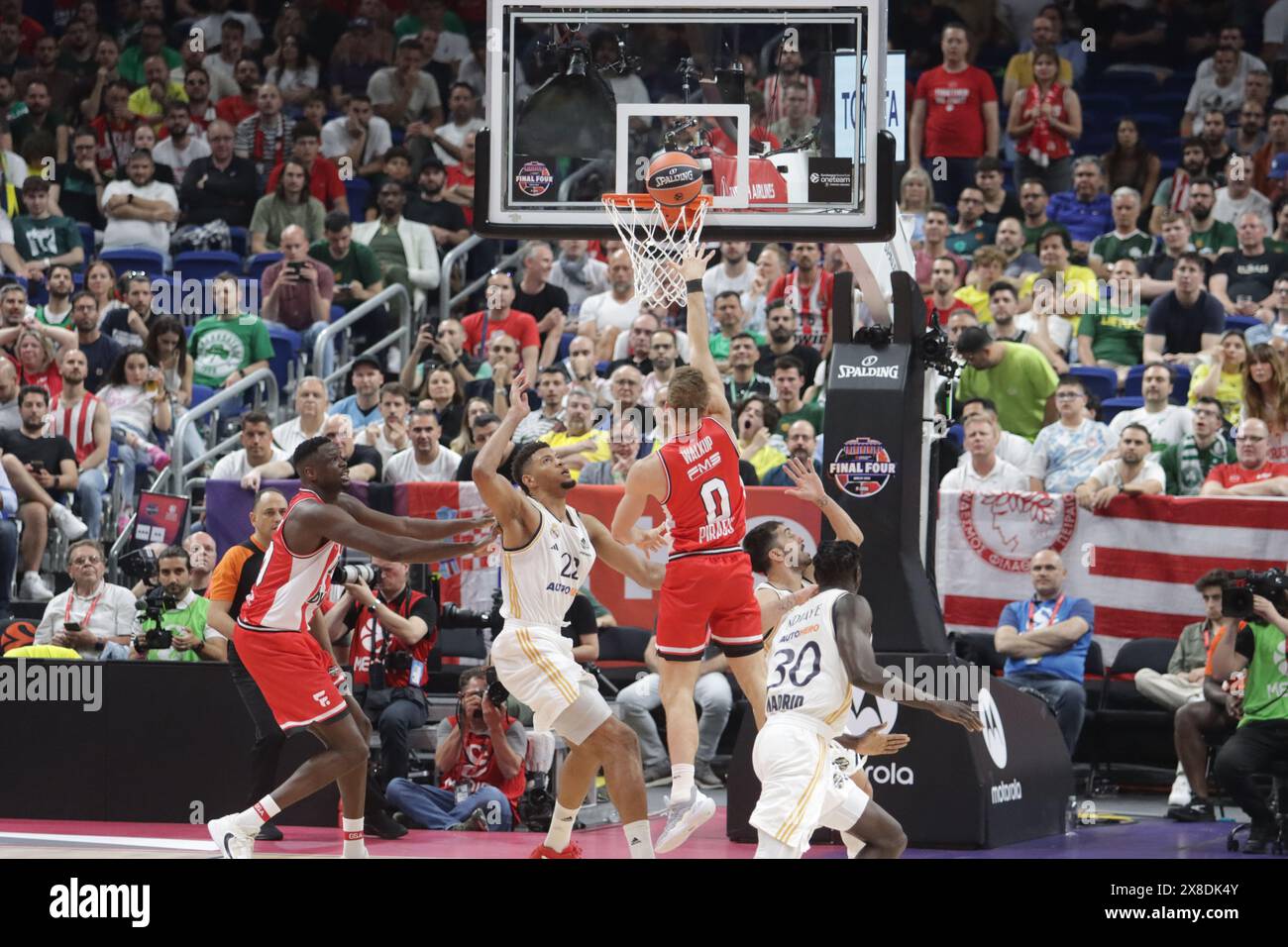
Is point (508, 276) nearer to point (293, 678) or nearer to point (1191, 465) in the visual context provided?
point (1191, 465)

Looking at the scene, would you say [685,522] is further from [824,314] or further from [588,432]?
[824,314]

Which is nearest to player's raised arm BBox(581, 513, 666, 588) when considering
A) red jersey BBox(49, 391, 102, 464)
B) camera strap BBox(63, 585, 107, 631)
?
camera strap BBox(63, 585, 107, 631)

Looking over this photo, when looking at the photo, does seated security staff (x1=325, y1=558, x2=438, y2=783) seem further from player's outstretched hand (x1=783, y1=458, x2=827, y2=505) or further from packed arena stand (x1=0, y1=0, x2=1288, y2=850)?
player's outstretched hand (x1=783, y1=458, x2=827, y2=505)

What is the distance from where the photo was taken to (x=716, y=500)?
33.0 feet

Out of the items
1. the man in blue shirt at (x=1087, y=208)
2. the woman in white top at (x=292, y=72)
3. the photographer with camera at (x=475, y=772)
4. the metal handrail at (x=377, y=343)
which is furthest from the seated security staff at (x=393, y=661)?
the woman in white top at (x=292, y=72)

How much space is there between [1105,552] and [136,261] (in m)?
10.5

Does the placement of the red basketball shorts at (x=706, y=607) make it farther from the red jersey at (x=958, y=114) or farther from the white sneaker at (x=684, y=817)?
the red jersey at (x=958, y=114)

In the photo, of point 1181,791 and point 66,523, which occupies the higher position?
point 66,523

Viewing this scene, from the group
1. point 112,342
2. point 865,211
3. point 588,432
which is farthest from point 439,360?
point 865,211

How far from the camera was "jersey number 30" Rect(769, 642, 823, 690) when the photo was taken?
28.5ft

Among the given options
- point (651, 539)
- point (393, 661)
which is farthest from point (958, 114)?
point (651, 539)

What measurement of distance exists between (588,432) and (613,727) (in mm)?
5943

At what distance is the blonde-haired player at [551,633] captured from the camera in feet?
30.4

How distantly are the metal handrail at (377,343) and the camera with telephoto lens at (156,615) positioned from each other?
375cm
